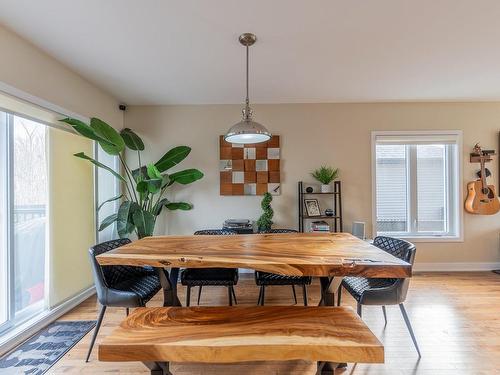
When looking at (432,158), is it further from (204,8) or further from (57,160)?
(57,160)

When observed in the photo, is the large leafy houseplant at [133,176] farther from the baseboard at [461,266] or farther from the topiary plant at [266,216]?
the baseboard at [461,266]

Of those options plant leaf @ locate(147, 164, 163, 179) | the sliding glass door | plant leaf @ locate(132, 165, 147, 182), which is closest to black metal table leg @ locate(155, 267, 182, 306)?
the sliding glass door

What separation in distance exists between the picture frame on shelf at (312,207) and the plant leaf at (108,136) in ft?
8.18

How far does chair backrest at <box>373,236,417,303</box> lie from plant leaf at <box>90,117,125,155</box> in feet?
9.40

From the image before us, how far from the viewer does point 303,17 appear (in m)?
1.90

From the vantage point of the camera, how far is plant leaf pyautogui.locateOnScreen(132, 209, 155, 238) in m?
3.04

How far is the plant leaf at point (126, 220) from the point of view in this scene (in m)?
2.98

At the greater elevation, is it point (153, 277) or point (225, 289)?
point (153, 277)

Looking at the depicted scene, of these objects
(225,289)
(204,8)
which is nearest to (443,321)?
(225,289)

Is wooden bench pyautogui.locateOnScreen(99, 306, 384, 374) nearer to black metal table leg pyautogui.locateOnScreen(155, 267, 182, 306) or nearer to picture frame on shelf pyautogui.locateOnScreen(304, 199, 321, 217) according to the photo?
black metal table leg pyautogui.locateOnScreen(155, 267, 182, 306)

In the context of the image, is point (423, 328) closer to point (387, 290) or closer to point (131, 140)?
point (387, 290)

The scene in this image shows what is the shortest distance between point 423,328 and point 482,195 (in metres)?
2.44

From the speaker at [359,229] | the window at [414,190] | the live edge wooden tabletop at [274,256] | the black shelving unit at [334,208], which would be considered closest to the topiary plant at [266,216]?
the black shelving unit at [334,208]

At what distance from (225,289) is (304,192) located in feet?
5.53
